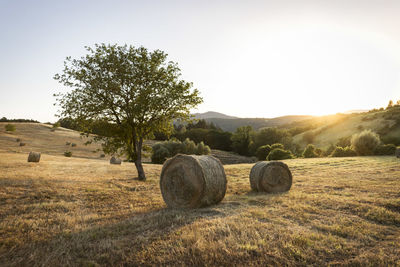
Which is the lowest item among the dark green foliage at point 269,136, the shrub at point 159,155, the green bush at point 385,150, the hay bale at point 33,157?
the shrub at point 159,155

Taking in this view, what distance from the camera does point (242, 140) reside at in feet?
266

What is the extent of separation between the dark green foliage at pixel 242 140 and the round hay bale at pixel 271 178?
67.4 metres

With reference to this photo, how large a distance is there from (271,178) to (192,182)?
550cm

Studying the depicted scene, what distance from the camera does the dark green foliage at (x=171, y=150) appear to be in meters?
52.4

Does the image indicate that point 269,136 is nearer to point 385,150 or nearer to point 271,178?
point 385,150

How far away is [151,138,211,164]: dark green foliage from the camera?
172 ft

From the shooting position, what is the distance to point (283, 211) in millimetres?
6785

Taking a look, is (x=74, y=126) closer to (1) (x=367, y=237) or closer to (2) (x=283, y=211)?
(2) (x=283, y=211)

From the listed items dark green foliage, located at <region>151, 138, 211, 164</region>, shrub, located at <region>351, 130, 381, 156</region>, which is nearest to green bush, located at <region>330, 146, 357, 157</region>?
shrub, located at <region>351, 130, 381, 156</region>

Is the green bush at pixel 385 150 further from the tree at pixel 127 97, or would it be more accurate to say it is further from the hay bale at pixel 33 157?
the hay bale at pixel 33 157

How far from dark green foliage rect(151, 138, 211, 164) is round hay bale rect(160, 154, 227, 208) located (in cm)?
4255

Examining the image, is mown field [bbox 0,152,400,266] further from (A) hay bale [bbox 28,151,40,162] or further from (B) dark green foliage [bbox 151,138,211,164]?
(B) dark green foliage [bbox 151,138,211,164]

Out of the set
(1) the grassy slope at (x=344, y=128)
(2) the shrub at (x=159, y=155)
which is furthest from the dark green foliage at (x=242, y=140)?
(2) the shrub at (x=159, y=155)

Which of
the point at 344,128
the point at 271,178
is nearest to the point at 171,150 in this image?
the point at 271,178
